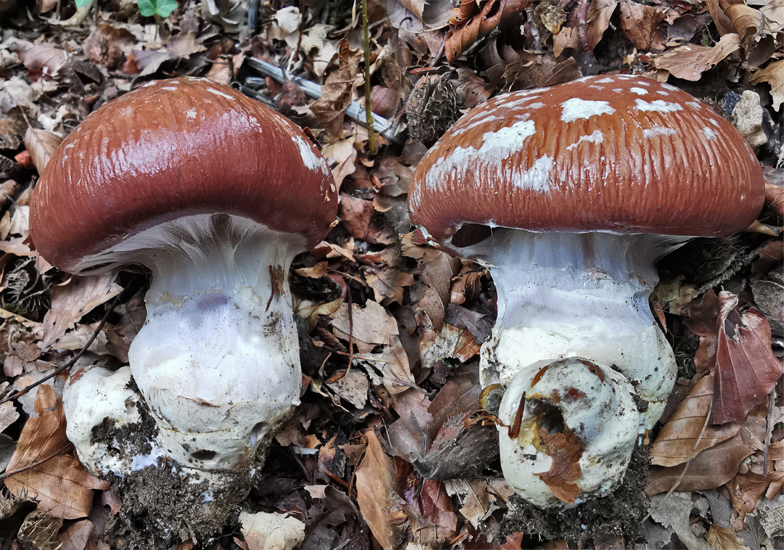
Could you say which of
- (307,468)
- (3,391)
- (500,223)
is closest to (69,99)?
(3,391)

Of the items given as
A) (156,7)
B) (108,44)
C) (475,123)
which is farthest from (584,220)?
(108,44)

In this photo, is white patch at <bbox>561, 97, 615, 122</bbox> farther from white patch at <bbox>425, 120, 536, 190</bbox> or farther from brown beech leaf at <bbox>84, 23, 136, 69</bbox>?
brown beech leaf at <bbox>84, 23, 136, 69</bbox>

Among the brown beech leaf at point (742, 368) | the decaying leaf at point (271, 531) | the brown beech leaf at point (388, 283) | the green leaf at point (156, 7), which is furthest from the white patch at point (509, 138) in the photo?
the green leaf at point (156, 7)

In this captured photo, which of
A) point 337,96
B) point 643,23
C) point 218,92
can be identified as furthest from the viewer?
point 337,96

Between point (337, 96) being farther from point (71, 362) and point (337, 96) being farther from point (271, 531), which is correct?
point (271, 531)

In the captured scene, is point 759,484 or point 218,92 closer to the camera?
point 218,92

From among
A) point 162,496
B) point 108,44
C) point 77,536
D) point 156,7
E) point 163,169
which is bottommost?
point 77,536

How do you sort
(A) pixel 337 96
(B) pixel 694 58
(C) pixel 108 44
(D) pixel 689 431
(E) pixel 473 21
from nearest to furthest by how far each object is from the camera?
(D) pixel 689 431
(B) pixel 694 58
(E) pixel 473 21
(A) pixel 337 96
(C) pixel 108 44

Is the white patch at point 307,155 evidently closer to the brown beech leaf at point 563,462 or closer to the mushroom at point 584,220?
the mushroom at point 584,220
